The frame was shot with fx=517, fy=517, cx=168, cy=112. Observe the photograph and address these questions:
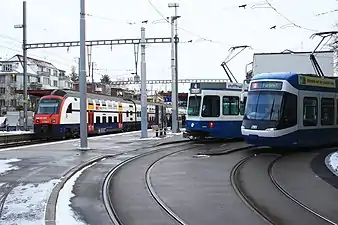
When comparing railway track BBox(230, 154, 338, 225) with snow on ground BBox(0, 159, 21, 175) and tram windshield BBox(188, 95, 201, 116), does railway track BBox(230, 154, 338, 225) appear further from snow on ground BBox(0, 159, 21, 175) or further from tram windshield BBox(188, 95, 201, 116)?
tram windshield BBox(188, 95, 201, 116)

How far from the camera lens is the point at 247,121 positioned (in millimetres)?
22125

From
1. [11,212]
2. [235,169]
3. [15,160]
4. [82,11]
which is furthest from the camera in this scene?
[82,11]

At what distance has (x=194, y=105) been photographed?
94.5 feet

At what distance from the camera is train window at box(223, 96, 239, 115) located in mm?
28641

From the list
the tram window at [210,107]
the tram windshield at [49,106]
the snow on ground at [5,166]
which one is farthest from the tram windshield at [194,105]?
the snow on ground at [5,166]

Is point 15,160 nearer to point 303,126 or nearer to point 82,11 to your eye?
point 82,11

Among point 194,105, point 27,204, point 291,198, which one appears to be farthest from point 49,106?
point 291,198

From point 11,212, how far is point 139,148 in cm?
1616

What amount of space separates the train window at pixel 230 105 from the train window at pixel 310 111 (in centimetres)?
628

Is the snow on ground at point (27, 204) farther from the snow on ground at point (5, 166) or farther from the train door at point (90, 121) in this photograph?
the train door at point (90, 121)

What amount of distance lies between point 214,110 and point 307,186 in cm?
1559

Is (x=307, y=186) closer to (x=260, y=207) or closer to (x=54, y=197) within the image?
(x=260, y=207)

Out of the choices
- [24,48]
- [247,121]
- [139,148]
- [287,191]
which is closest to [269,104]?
[247,121]

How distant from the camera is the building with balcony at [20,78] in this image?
320 feet
